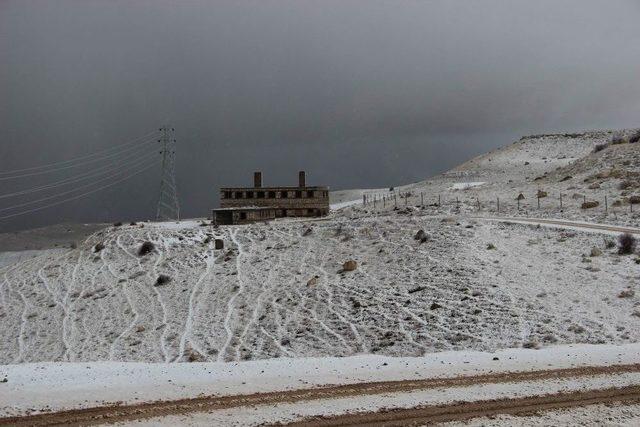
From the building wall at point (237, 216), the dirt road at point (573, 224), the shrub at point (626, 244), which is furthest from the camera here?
the building wall at point (237, 216)

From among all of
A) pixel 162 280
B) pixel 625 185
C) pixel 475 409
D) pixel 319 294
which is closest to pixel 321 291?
pixel 319 294

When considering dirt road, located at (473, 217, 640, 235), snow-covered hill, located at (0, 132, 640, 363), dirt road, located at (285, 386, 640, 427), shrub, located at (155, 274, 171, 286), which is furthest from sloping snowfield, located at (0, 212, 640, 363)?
dirt road, located at (285, 386, 640, 427)

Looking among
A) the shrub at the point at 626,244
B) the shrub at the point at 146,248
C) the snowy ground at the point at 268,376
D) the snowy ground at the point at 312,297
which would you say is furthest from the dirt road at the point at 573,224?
the shrub at the point at 146,248

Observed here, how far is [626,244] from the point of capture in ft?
110

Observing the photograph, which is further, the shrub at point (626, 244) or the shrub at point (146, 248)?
the shrub at point (146, 248)

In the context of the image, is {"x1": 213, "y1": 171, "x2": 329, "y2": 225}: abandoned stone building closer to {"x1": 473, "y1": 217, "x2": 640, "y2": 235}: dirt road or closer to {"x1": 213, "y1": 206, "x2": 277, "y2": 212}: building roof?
{"x1": 213, "y1": 206, "x2": 277, "y2": 212}: building roof

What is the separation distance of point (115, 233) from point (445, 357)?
142ft

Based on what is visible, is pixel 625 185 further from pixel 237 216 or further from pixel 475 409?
pixel 475 409

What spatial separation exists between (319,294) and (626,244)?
16.9 metres

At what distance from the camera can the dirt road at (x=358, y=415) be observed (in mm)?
13500

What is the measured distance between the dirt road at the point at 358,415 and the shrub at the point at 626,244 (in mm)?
19056

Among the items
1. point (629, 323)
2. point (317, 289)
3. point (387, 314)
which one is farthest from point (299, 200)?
point (629, 323)

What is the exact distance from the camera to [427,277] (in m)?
34.0

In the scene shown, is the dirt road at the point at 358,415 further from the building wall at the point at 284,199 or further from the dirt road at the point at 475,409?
the building wall at the point at 284,199
